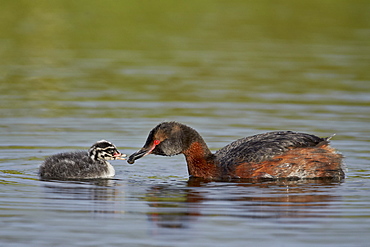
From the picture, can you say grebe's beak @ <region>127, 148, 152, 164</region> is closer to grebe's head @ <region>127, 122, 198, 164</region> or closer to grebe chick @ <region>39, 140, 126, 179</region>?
grebe's head @ <region>127, 122, 198, 164</region>

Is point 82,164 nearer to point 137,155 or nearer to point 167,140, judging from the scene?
point 137,155

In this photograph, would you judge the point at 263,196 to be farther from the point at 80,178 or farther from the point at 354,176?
the point at 80,178

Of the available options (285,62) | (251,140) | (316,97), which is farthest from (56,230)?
(285,62)

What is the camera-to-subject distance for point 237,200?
984 cm

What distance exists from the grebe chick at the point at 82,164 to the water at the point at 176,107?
0.27m

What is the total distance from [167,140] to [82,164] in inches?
50.2

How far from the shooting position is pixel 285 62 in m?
22.2

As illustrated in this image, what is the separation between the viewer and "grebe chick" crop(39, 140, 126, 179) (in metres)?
11.3

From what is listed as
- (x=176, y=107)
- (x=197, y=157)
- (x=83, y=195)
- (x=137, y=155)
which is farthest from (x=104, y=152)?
(x=176, y=107)

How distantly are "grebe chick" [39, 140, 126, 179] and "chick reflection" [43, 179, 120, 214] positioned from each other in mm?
246

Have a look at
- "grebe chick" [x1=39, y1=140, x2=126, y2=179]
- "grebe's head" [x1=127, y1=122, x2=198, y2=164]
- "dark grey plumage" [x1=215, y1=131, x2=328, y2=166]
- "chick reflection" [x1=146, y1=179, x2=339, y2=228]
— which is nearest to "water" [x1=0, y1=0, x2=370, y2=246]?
"chick reflection" [x1=146, y1=179, x2=339, y2=228]

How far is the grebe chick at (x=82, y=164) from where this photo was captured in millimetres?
11320

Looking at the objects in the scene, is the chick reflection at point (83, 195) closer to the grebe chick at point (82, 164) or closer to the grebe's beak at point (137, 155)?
the grebe chick at point (82, 164)

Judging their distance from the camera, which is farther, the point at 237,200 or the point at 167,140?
the point at 167,140
